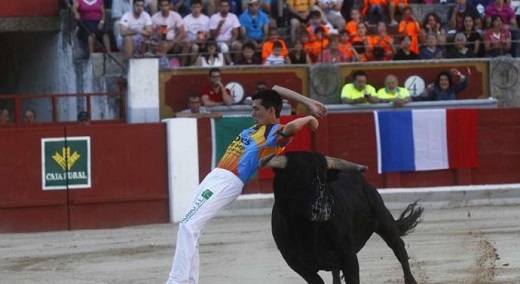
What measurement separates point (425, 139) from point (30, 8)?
6.46 metres

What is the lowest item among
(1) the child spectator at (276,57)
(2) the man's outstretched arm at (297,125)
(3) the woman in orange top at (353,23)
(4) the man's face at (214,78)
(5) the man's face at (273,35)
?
(2) the man's outstretched arm at (297,125)

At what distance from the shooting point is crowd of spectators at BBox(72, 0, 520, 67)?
17891 millimetres

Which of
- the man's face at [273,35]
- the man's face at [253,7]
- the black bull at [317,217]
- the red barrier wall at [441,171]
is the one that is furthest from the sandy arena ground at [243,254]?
the man's face at [253,7]

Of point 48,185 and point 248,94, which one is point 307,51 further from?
point 48,185

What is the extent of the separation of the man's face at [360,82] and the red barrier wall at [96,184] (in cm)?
314

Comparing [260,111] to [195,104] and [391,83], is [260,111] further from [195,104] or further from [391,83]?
[391,83]

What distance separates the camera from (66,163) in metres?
15.8

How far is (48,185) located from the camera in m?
15.8

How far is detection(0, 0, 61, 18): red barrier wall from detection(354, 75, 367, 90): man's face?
486cm

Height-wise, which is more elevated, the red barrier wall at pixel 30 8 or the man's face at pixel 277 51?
the red barrier wall at pixel 30 8

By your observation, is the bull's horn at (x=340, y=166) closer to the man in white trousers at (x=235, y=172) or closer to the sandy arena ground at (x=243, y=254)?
the man in white trousers at (x=235, y=172)

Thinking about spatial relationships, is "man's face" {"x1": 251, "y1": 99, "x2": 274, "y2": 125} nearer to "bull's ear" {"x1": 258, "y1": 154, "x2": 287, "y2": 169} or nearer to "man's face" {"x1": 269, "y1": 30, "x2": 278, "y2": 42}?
"bull's ear" {"x1": 258, "y1": 154, "x2": 287, "y2": 169}

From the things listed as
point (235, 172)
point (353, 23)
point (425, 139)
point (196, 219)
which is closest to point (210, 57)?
point (353, 23)

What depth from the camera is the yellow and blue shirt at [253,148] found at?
8.09 m
